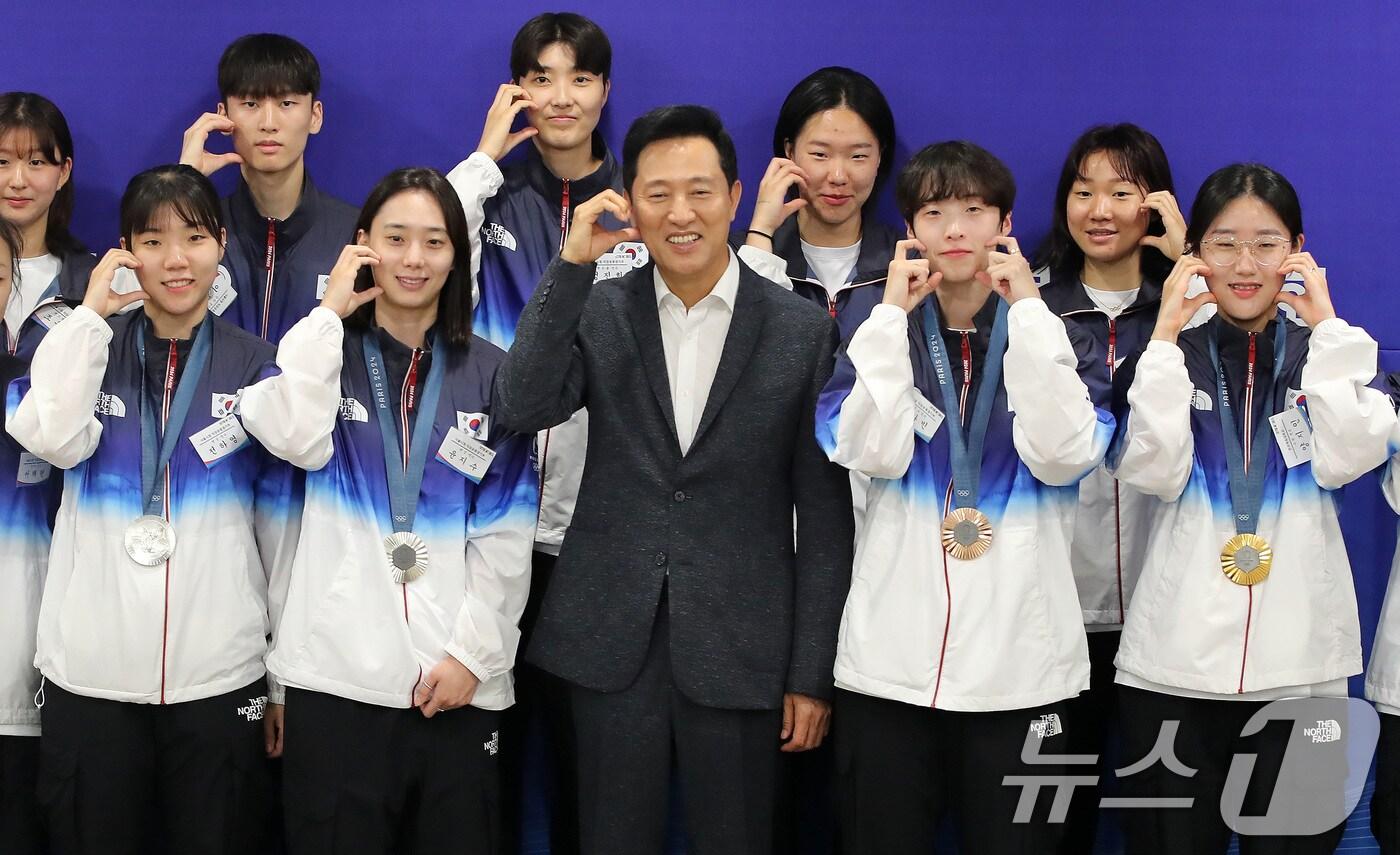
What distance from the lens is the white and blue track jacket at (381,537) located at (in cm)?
317

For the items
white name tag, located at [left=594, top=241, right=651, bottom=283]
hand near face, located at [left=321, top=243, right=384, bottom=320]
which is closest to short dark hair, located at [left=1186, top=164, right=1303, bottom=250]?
white name tag, located at [left=594, top=241, right=651, bottom=283]

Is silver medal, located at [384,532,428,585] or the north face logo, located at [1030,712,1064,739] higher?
silver medal, located at [384,532,428,585]

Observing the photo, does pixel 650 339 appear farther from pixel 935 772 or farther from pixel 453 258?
pixel 935 772

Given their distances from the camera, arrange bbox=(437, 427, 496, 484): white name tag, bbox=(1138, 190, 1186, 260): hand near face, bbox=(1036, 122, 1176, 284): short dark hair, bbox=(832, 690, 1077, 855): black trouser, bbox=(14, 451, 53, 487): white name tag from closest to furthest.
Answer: bbox=(832, 690, 1077, 855): black trouser → bbox=(437, 427, 496, 484): white name tag → bbox=(14, 451, 53, 487): white name tag → bbox=(1138, 190, 1186, 260): hand near face → bbox=(1036, 122, 1176, 284): short dark hair

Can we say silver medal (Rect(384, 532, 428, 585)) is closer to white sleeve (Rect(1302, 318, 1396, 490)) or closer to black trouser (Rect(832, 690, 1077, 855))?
black trouser (Rect(832, 690, 1077, 855))

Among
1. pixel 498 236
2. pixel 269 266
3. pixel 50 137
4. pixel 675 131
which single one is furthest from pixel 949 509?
pixel 50 137

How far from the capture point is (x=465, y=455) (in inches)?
129

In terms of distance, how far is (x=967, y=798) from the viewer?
3.08 metres

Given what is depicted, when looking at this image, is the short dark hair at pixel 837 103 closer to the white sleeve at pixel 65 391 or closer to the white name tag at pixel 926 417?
the white name tag at pixel 926 417

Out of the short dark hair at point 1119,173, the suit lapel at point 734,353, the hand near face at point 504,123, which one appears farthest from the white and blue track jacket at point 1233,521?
the hand near face at point 504,123

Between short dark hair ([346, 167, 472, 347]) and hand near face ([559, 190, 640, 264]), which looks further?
short dark hair ([346, 167, 472, 347])

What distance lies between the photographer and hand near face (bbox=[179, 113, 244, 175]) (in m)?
3.98

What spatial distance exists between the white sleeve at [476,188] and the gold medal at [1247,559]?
2001mm

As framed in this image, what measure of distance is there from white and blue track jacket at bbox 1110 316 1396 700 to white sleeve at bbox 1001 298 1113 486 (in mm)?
237
